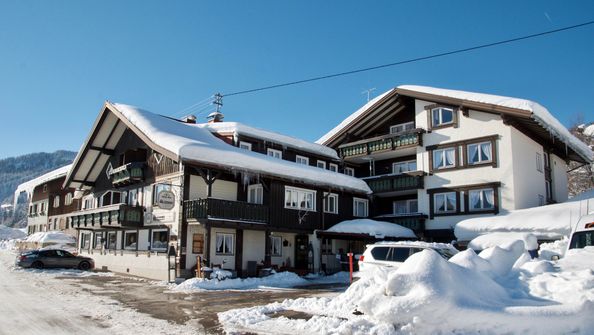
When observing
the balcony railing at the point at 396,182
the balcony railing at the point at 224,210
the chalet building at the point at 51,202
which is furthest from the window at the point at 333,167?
the chalet building at the point at 51,202

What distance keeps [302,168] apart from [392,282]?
774 inches

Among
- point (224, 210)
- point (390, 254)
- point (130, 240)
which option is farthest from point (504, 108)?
point (130, 240)

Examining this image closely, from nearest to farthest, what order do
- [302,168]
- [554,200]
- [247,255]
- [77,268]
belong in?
1. [247,255]
2. [302,168]
3. [77,268]
4. [554,200]

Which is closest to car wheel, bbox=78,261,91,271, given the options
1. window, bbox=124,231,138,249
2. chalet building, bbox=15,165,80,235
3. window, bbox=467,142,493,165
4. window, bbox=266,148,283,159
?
window, bbox=124,231,138,249

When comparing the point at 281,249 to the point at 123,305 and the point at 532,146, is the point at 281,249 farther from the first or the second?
the point at 532,146

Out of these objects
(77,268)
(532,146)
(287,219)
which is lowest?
(77,268)

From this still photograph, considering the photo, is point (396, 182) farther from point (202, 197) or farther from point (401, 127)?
point (202, 197)

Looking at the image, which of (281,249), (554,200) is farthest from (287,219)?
(554,200)

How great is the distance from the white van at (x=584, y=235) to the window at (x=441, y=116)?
1763cm

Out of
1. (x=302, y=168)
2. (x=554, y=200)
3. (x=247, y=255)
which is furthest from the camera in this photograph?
(x=554, y=200)

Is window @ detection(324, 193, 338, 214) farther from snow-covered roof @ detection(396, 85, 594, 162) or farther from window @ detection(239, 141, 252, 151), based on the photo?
snow-covered roof @ detection(396, 85, 594, 162)

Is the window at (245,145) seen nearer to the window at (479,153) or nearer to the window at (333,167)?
the window at (333,167)

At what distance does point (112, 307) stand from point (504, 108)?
2333 centimetres

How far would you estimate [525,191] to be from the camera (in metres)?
29.3
